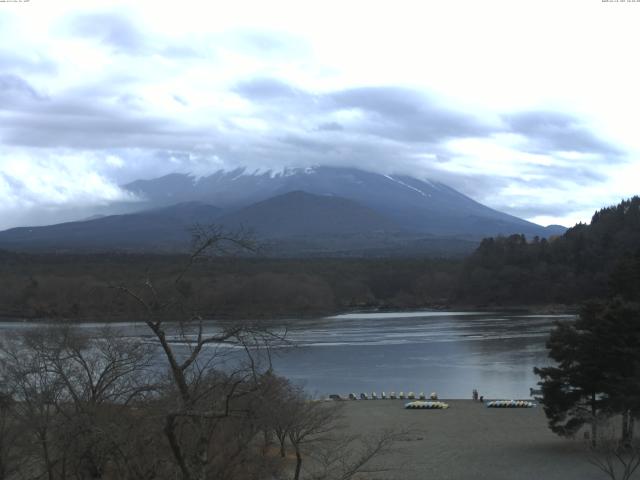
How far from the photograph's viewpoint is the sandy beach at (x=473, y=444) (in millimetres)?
15062

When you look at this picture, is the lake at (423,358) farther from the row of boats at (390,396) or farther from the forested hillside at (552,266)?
the forested hillside at (552,266)

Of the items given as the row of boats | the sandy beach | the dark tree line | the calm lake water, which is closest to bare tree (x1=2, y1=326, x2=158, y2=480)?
the dark tree line

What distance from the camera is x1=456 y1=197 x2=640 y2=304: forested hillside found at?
6631cm

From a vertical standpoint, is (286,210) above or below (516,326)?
above

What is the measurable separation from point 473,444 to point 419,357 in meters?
17.5

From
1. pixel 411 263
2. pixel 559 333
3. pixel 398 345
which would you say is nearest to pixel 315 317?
pixel 398 345

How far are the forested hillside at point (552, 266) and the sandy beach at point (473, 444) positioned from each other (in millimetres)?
43867

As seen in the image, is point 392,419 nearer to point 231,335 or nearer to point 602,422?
point 602,422

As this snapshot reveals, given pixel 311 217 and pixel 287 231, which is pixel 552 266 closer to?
pixel 287 231

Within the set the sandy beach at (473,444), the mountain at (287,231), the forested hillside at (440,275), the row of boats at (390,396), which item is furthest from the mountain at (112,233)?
the sandy beach at (473,444)

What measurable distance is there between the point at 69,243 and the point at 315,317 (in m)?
78.7

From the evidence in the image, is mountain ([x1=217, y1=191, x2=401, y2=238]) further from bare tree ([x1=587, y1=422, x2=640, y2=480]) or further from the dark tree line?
the dark tree line

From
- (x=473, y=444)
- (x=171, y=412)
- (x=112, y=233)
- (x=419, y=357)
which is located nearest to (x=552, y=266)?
(x=419, y=357)

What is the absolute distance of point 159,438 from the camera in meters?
7.26
